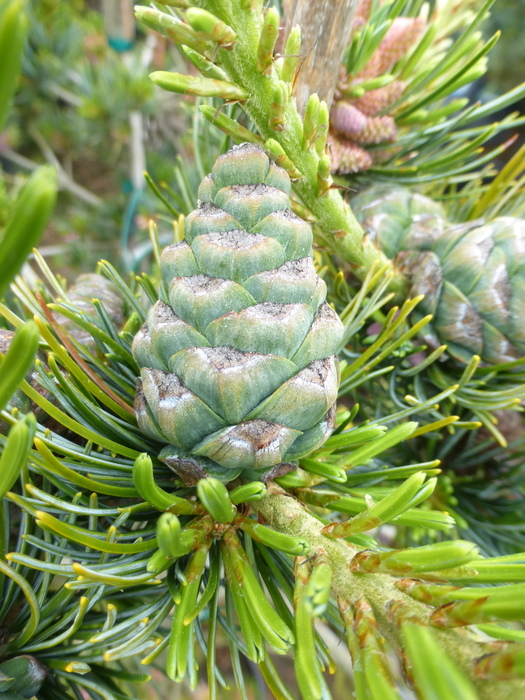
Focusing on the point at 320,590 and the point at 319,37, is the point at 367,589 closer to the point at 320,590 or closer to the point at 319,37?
the point at 320,590

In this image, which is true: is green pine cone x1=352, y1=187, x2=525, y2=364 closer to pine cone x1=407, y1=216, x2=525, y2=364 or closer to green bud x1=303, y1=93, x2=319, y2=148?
pine cone x1=407, y1=216, x2=525, y2=364

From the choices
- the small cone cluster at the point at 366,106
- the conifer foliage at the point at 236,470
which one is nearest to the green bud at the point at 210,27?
the conifer foliage at the point at 236,470

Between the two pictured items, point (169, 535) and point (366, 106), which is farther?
point (366, 106)

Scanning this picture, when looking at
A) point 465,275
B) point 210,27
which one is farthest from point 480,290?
point 210,27

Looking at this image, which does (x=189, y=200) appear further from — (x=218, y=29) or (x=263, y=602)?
(x=263, y=602)

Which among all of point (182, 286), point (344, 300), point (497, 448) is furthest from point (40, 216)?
point (497, 448)

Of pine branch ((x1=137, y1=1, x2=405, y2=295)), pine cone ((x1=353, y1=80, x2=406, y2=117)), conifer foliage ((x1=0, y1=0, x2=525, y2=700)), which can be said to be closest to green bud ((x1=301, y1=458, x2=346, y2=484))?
conifer foliage ((x1=0, y1=0, x2=525, y2=700))

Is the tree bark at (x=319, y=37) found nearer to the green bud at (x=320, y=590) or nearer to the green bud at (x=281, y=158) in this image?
the green bud at (x=281, y=158)
